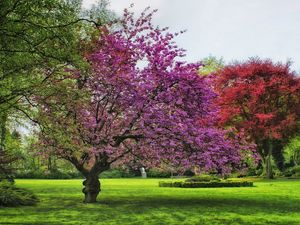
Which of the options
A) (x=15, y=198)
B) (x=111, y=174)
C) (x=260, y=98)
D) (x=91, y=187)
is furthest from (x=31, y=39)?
(x=111, y=174)

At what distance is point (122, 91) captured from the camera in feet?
66.9

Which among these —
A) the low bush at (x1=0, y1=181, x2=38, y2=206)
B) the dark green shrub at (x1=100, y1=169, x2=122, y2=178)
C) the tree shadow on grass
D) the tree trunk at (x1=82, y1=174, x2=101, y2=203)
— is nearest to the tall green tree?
the tree shadow on grass

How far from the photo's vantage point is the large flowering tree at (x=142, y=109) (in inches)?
793

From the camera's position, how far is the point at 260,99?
47.8 m

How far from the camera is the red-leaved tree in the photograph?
46.2m

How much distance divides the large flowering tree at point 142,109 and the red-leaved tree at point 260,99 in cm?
2501

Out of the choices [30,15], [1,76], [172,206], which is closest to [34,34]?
[30,15]

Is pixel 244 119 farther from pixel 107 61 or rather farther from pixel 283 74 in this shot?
pixel 107 61

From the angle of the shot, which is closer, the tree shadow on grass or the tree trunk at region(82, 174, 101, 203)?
the tree shadow on grass

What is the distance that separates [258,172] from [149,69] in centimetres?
4229

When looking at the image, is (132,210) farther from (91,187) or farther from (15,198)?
(15,198)

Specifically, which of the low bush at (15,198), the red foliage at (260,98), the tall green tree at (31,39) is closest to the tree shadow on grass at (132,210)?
the low bush at (15,198)

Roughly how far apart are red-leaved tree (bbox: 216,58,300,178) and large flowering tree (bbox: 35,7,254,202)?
2501 centimetres

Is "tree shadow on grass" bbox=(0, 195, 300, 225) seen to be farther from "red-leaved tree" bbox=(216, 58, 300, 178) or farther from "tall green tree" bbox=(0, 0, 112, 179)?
"red-leaved tree" bbox=(216, 58, 300, 178)
